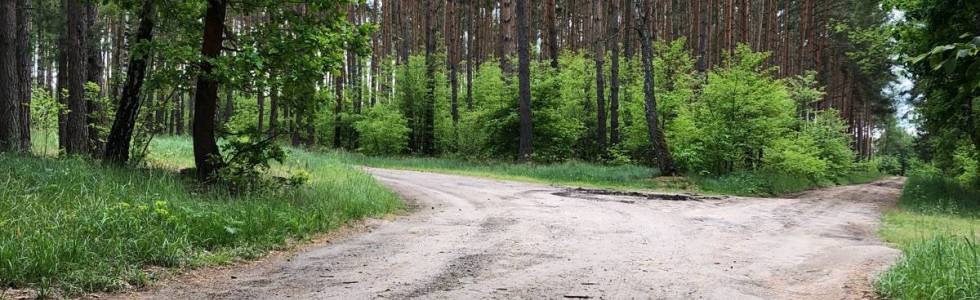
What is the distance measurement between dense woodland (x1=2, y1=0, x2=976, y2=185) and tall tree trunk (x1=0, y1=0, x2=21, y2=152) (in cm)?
3

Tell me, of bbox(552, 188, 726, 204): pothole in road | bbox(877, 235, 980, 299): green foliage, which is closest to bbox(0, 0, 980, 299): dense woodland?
bbox(877, 235, 980, 299): green foliage

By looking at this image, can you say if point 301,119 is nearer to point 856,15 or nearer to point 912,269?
point 912,269

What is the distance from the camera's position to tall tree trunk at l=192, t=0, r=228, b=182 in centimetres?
956

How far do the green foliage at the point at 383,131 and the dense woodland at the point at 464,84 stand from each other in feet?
0.36

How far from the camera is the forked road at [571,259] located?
5.33m

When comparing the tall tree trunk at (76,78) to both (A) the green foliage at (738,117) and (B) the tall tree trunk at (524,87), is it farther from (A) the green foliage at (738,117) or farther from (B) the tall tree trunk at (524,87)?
(A) the green foliage at (738,117)

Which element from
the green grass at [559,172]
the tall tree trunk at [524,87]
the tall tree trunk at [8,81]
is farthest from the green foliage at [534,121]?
the tall tree trunk at [8,81]

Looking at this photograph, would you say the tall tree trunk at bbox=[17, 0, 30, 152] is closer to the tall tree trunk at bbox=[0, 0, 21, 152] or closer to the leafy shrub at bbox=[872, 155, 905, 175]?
the tall tree trunk at bbox=[0, 0, 21, 152]

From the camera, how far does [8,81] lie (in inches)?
416

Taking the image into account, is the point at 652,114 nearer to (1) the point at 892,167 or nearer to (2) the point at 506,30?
(2) the point at 506,30

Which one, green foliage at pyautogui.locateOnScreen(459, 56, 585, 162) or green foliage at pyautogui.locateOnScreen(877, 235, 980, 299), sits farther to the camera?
green foliage at pyautogui.locateOnScreen(459, 56, 585, 162)

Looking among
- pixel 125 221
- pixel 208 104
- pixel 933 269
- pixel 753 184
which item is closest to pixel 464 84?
pixel 753 184

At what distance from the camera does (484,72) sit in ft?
A: 91.4

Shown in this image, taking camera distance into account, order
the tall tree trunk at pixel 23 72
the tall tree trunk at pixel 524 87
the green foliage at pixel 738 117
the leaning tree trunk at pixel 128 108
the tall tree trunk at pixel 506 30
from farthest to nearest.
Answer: the tall tree trunk at pixel 506 30 → the tall tree trunk at pixel 524 87 → the green foliage at pixel 738 117 → the tall tree trunk at pixel 23 72 → the leaning tree trunk at pixel 128 108
